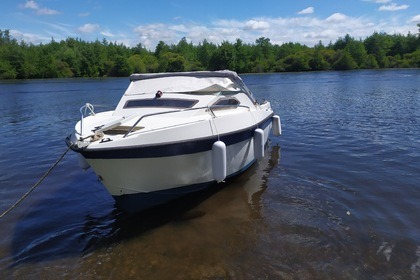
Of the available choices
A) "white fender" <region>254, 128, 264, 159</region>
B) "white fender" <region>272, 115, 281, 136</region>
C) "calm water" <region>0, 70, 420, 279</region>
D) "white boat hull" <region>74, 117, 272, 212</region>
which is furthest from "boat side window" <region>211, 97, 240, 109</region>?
"white fender" <region>272, 115, 281, 136</region>

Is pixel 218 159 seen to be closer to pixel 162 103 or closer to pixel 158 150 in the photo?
pixel 158 150

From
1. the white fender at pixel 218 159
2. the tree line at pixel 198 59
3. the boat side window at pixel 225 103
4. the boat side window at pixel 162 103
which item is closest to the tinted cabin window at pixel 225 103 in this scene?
the boat side window at pixel 225 103

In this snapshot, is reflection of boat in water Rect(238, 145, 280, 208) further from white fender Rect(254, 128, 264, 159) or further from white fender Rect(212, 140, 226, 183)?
white fender Rect(212, 140, 226, 183)

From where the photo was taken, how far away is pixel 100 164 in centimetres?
609

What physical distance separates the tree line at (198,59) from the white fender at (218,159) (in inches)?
3556

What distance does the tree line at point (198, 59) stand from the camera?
90.1 m

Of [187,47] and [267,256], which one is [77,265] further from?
[187,47]

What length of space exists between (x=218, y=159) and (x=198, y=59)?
387ft

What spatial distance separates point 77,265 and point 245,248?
272 cm

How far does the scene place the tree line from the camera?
3548 inches

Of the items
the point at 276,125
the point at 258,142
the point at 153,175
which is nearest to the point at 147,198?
the point at 153,175

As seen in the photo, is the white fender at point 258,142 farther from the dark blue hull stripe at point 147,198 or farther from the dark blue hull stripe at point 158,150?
the dark blue hull stripe at point 147,198

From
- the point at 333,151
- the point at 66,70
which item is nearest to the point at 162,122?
the point at 333,151

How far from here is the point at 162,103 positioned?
8.33 meters
